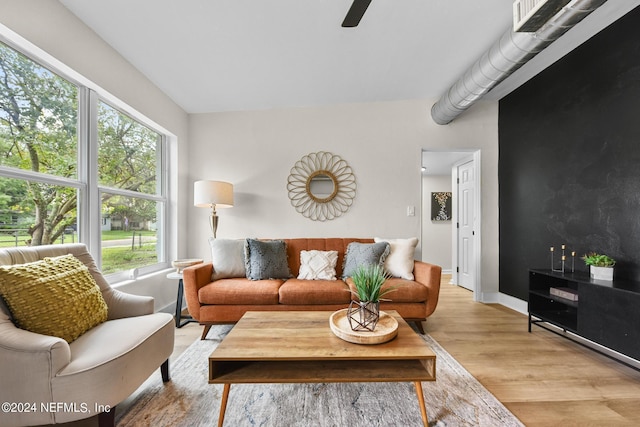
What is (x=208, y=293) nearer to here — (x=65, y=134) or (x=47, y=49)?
(x=65, y=134)

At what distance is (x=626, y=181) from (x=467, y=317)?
178 centimetres

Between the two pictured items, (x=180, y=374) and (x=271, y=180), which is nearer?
(x=180, y=374)

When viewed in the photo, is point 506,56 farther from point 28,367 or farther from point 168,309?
point 168,309

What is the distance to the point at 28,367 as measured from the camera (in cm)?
111

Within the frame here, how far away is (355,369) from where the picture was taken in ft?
4.54

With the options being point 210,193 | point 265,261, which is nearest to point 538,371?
point 265,261

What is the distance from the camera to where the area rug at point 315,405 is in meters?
1.41

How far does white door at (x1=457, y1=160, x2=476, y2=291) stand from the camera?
404cm

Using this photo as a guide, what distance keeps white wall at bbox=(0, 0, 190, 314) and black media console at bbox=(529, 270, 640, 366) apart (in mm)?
3724

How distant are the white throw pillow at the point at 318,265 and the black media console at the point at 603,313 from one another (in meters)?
1.90

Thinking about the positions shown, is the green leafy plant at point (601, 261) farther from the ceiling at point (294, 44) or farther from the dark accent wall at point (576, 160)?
the ceiling at point (294, 44)

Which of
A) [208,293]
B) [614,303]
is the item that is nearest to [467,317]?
[614,303]

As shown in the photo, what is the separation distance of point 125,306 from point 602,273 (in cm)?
342

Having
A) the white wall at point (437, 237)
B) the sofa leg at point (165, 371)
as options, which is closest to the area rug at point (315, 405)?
the sofa leg at point (165, 371)
